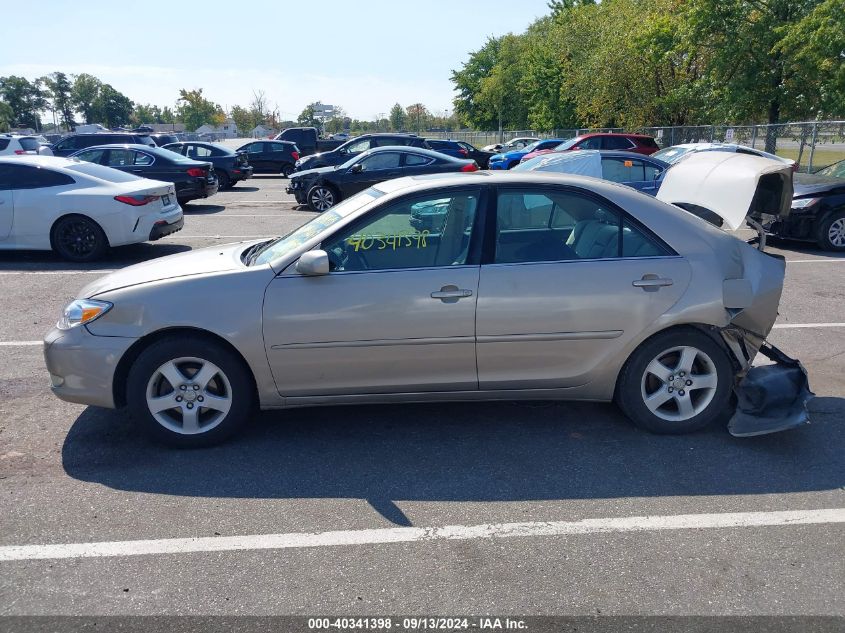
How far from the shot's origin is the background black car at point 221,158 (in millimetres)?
23578

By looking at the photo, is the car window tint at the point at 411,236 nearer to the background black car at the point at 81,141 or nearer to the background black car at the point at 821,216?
the background black car at the point at 821,216

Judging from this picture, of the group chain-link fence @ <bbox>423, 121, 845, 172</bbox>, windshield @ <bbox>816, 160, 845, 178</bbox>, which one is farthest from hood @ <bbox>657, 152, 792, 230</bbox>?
chain-link fence @ <bbox>423, 121, 845, 172</bbox>

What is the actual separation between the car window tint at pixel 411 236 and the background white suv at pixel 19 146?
21072 mm

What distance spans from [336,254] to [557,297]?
1369 mm

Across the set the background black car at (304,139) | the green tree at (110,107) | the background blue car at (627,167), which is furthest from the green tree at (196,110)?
the background blue car at (627,167)

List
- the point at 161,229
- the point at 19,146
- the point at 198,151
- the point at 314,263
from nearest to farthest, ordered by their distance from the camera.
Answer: the point at 314,263 → the point at 161,229 → the point at 19,146 → the point at 198,151

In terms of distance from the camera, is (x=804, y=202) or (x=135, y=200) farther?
(x=804, y=202)

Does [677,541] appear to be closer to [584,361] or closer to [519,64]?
[584,361]

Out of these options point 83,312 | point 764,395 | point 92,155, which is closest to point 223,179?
point 92,155

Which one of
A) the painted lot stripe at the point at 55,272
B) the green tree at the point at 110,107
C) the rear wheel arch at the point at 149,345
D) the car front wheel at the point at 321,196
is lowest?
the painted lot stripe at the point at 55,272

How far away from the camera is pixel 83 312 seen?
4457mm

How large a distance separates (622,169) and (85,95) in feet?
376

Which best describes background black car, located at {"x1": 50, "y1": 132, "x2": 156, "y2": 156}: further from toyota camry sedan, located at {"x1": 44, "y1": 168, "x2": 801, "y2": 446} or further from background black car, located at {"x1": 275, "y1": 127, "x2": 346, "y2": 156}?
toyota camry sedan, located at {"x1": 44, "y1": 168, "x2": 801, "y2": 446}

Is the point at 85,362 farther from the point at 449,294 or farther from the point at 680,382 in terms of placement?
the point at 680,382
